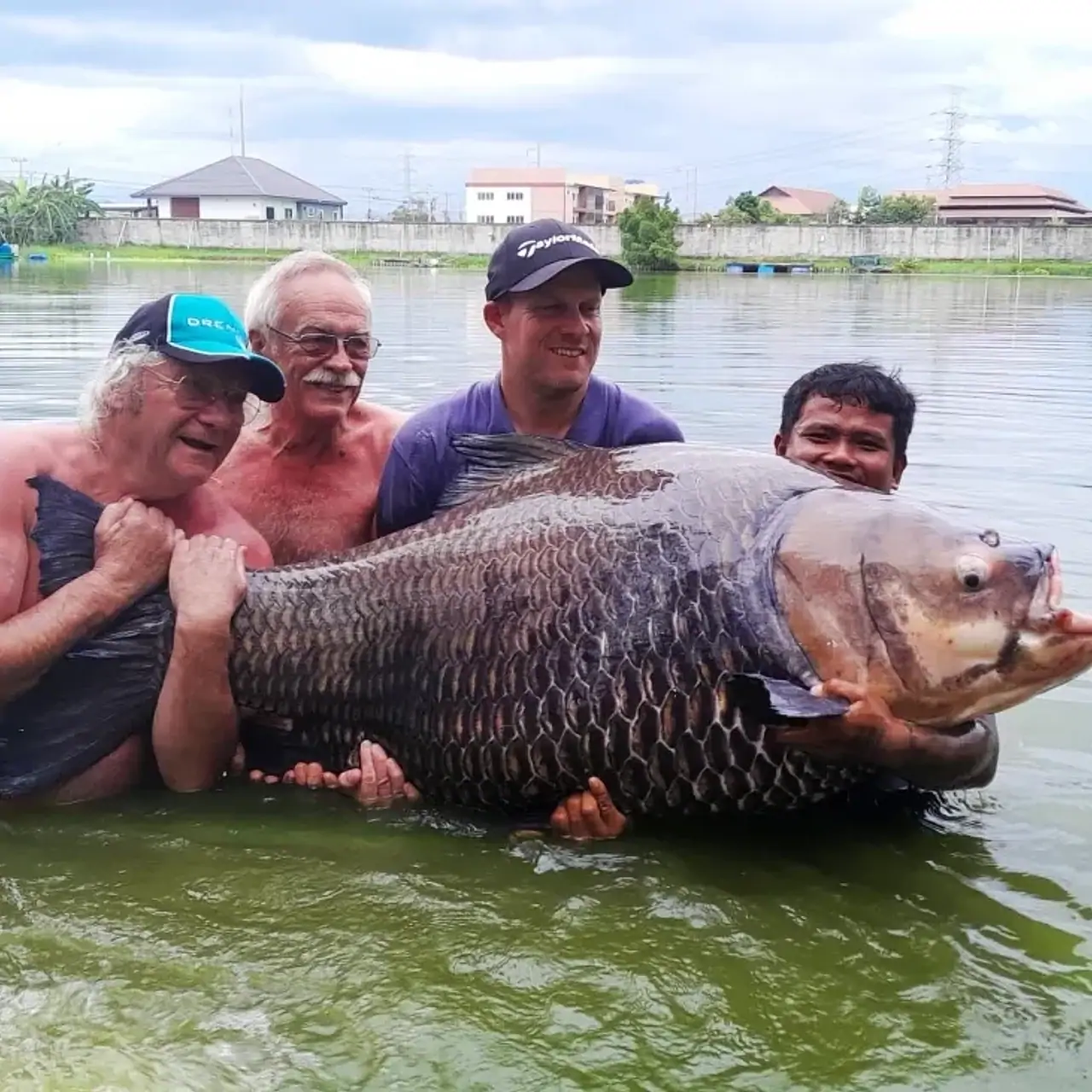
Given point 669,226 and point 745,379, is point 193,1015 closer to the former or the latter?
point 745,379

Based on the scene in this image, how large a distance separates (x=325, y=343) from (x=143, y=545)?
1333 mm

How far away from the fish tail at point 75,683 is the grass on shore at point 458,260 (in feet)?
194

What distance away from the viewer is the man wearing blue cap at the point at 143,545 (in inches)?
155

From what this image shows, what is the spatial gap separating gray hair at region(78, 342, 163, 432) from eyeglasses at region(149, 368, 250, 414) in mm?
57

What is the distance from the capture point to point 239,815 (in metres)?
4.14

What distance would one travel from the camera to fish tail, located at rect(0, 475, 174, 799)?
3.99 meters

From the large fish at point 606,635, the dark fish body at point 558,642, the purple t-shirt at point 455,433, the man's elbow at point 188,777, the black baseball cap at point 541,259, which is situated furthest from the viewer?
the purple t-shirt at point 455,433

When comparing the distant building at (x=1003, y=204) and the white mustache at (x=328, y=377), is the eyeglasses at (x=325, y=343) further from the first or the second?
the distant building at (x=1003, y=204)

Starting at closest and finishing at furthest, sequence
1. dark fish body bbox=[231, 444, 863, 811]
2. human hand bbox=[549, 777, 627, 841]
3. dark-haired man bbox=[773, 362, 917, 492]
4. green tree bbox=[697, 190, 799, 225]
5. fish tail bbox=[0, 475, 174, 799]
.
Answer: dark fish body bbox=[231, 444, 863, 811] < human hand bbox=[549, 777, 627, 841] < fish tail bbox=[0, 475, 174, 799] < dark-haired man bbox=[773, 362, 917, 492] < green tree bbox=[697, 190, 799, 225]

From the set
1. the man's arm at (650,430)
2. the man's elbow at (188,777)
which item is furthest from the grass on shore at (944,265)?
the man's elbow at (188,777)

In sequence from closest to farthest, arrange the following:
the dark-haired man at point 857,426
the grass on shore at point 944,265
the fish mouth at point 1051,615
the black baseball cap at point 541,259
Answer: the fish mouth at point 1051,615 → the dark-haired man at point 857,426 → the black baseball cap at point 541,259 → the grass on shore at point 944,265

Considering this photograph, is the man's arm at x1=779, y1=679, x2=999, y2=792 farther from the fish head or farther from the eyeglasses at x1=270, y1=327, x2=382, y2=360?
the eyeglasses at x1=270, y1=327, x2=382, y2=360

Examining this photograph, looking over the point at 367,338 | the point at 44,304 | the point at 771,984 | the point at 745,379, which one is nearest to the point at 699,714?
the point at 771,984

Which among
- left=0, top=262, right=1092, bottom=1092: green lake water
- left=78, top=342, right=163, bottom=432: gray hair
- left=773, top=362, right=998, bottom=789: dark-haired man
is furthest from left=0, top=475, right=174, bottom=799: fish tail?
left=773, top=362, right=998, bottom=789: dark-haired man
